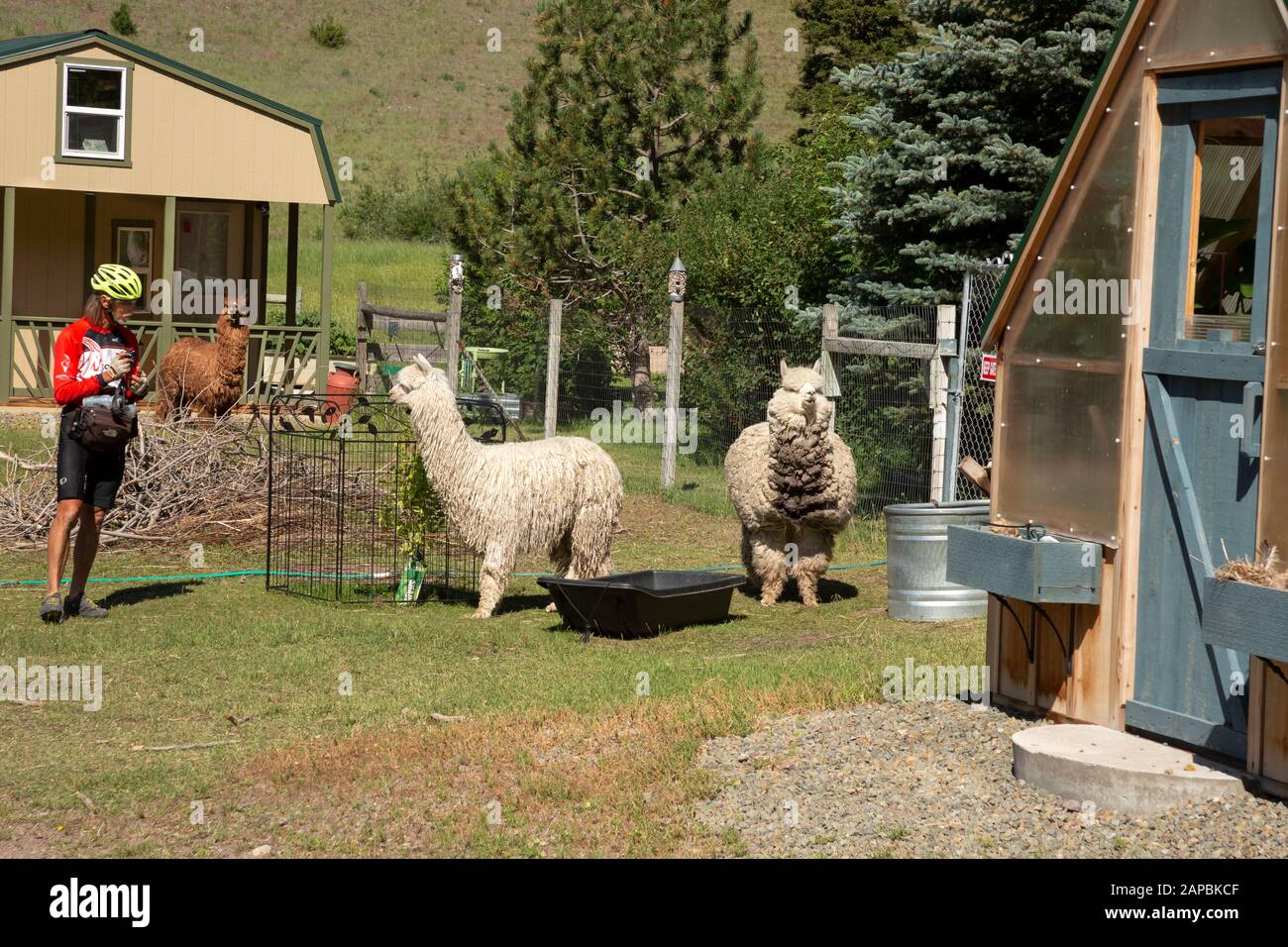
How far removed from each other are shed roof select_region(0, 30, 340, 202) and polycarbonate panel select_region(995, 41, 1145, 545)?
1731 centimetres

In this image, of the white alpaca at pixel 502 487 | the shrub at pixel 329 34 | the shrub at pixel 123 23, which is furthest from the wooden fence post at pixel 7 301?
the shrub at pixel 329 34

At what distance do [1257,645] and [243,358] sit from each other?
49.6 ft

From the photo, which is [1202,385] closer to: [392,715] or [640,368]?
[392,715]

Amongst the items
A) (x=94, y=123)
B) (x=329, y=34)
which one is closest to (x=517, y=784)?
(x=94, y=123)

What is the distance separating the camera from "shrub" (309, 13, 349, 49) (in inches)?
2923

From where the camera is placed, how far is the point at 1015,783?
6.30 meters

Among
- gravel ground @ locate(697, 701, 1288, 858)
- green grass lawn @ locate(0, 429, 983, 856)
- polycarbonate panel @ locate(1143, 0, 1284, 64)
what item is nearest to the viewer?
gravel ground @ locate(697, 701, 1288, 858)

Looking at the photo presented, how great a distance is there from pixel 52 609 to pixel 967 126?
929 centimetres

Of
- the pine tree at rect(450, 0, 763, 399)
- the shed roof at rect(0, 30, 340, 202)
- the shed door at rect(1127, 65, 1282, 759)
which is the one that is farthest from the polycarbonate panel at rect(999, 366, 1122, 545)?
the shed roof at rect(0, 30, 340, 202)

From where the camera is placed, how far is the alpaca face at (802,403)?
11.0 meters

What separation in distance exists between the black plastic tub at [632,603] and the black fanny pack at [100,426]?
3027mm

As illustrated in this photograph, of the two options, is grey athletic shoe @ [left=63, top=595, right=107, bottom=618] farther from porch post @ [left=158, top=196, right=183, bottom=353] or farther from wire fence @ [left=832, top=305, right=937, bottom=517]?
porch post @ [left=158, top=196, right=183, bottom=353]

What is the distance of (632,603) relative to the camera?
9.95 m

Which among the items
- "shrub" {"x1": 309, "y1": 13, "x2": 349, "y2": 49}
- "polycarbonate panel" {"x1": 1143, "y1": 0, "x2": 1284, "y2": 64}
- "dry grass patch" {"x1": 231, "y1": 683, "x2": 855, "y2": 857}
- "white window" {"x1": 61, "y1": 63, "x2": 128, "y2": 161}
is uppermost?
"shrub" {"x1": 309, "y1": 13, "x2": 349, "y2": 49}
